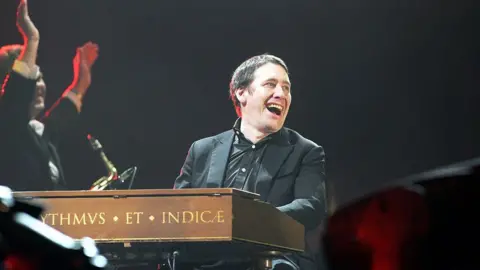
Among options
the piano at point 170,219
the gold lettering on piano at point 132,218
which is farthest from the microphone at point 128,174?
the gold lettering on piano at point 132,218

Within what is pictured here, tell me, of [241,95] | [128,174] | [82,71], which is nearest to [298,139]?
[241,95]

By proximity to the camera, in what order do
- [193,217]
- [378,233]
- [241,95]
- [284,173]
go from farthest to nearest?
[241,95], [284,173], [193,217], [378,233]

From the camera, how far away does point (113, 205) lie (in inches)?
101

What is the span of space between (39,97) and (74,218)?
1929 millimetres

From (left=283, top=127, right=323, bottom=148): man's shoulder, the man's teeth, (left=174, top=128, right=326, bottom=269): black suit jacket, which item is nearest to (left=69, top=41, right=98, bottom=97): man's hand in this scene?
(left=174, top=128, right=326, bottom=269): black suit jacket

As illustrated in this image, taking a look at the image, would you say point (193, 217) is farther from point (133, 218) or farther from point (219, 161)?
point (219, 161)

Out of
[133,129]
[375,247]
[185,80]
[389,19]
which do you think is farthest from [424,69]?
[375,247]

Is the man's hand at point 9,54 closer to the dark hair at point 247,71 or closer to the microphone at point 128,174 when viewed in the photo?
the microphone at point 128,174

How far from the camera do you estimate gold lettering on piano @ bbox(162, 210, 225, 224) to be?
8.13 ft

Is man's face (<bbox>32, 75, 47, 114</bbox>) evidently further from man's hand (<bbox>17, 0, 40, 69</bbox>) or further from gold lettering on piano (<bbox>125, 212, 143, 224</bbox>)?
gold lettering on piano (<bbox>125, 212, 143, 224</bbox>)

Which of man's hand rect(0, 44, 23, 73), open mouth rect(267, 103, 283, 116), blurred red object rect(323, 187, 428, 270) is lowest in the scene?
blurred red object rect(323, 187, 428, 270)

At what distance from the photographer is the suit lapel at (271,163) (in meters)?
3.35

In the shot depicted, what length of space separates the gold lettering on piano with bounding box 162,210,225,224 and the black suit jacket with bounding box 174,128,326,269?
682 mm

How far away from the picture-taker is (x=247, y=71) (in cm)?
406
